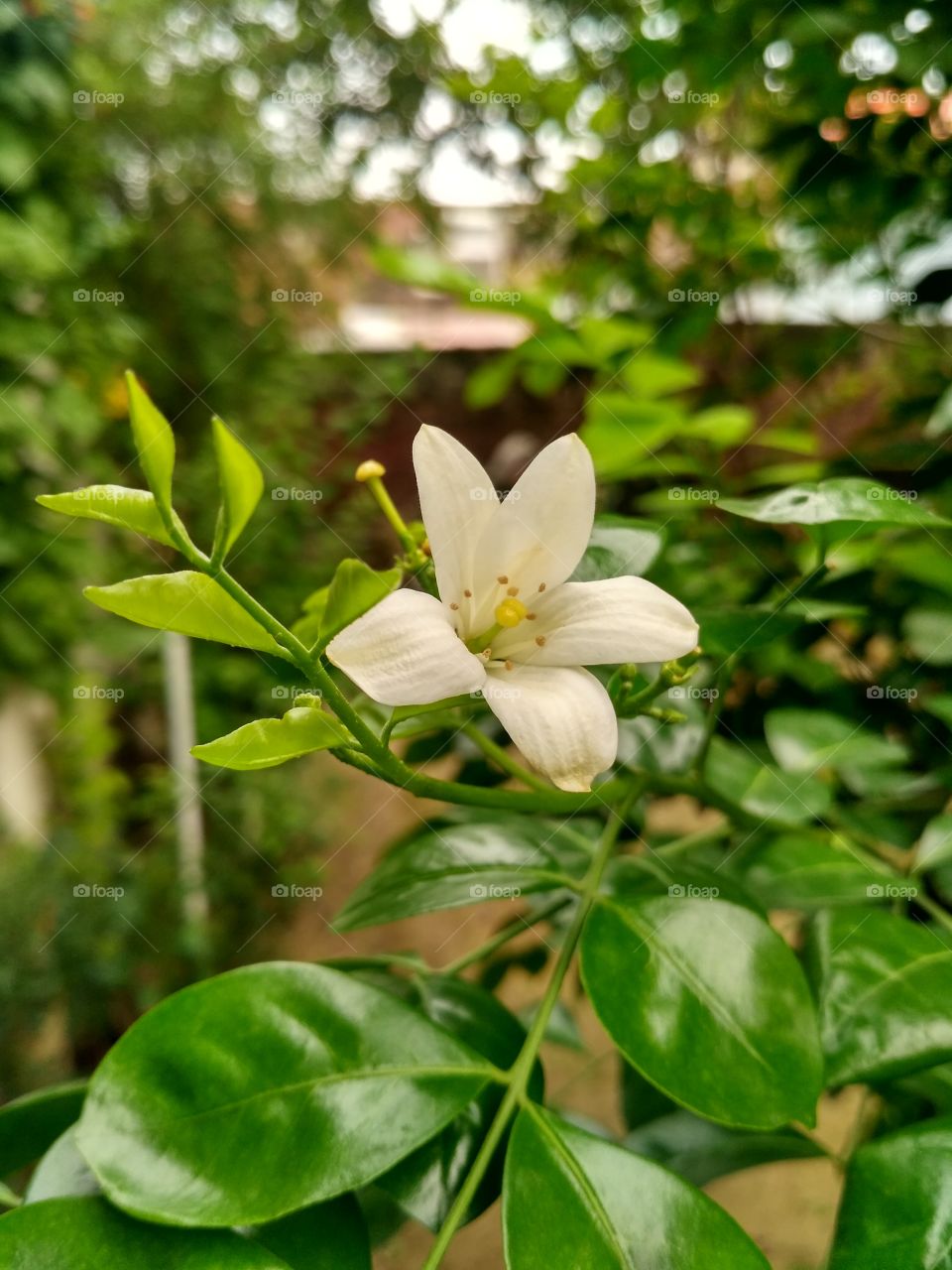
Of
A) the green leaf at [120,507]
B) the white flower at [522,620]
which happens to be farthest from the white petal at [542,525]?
the green leaf at [120,507]

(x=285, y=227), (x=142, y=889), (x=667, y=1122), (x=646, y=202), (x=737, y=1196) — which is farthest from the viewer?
(x=285, y=227)

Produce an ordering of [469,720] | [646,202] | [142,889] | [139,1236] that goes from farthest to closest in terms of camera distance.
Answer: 1. [142,889]
2. [646,202]
3. [469,720]
4. [139,1236]

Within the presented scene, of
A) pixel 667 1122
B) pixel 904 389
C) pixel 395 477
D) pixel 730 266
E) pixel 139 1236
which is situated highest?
pixel 730 266

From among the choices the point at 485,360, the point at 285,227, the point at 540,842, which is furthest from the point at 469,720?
the point at 285,227

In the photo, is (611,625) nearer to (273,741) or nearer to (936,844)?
(273,741)

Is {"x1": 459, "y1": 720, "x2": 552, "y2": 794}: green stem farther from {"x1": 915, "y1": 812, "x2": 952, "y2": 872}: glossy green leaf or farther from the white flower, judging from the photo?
{"x1": 915, "y1": 812, "x2": 952, "y2": 872}: glossy green leaf

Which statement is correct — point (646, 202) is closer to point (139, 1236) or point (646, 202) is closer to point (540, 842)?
point (540, 842)
